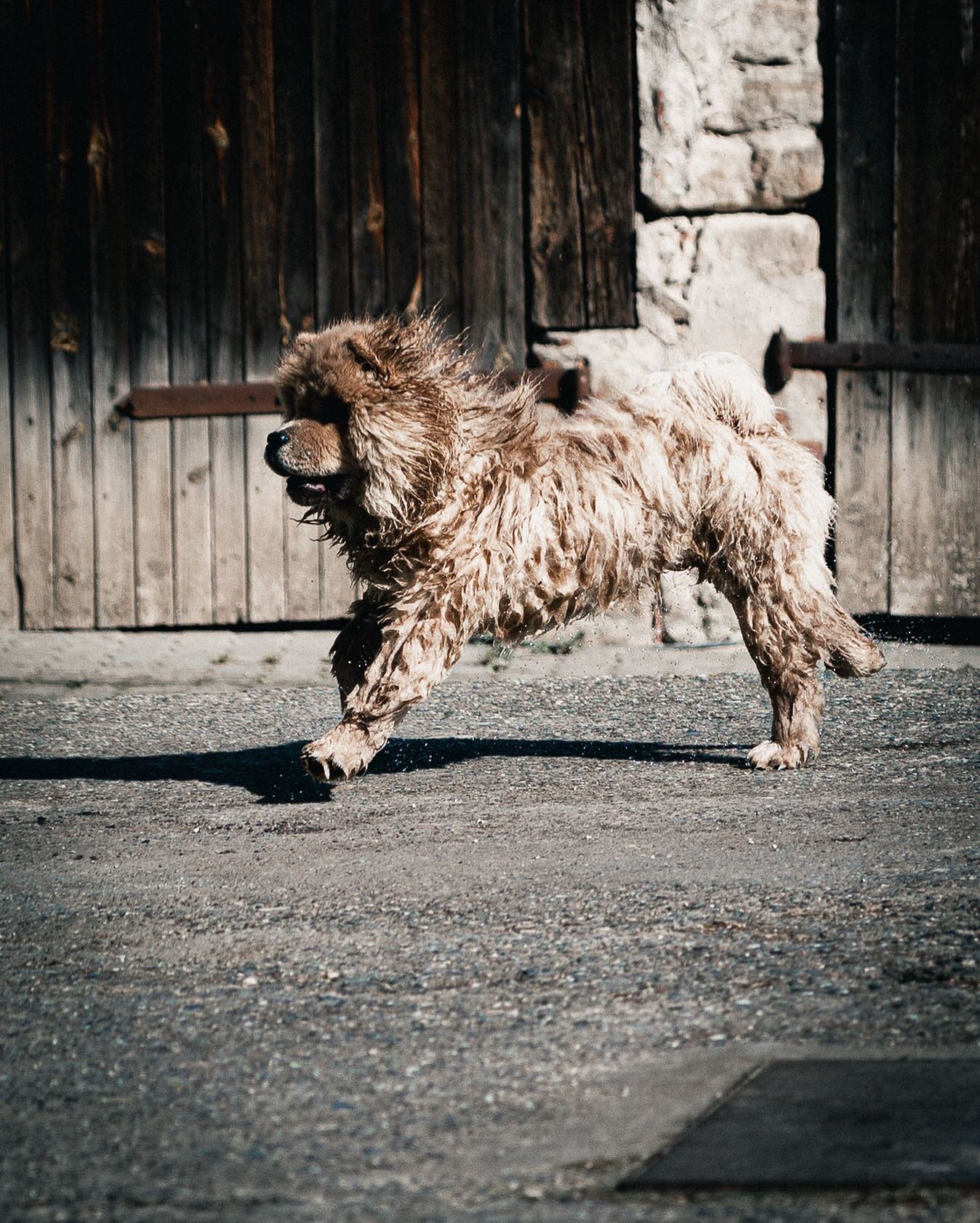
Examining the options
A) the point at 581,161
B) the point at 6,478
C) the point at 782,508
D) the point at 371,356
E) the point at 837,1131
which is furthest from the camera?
the point at 6,478

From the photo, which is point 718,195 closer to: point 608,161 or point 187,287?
point 608,161

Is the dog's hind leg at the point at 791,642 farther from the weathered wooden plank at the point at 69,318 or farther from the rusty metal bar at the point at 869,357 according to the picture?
the weathered wooden plank at the point at 69,318

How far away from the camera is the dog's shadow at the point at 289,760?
4.48 meters

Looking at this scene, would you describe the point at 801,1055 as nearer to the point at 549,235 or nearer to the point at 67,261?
the point at 549,235

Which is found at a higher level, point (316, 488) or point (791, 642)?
point (316, 488)

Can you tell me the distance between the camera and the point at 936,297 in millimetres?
6590

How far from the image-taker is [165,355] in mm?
6672

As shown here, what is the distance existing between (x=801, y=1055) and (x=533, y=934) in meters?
0.74

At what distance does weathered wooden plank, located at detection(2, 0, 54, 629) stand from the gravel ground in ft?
6.53

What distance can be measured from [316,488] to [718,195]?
9.82ft

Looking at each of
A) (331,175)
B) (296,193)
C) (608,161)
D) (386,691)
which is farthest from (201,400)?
(386,691)

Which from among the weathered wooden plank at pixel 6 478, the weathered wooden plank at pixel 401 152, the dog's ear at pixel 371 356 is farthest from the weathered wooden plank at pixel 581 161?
the dog's ear at pixel 371 356

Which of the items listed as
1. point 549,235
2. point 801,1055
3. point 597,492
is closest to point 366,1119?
point 801,1055

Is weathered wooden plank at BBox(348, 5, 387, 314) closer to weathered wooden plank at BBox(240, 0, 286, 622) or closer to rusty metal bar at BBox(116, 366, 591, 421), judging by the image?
weathered wooden plank at BBox(240, 0, 286, 622)
